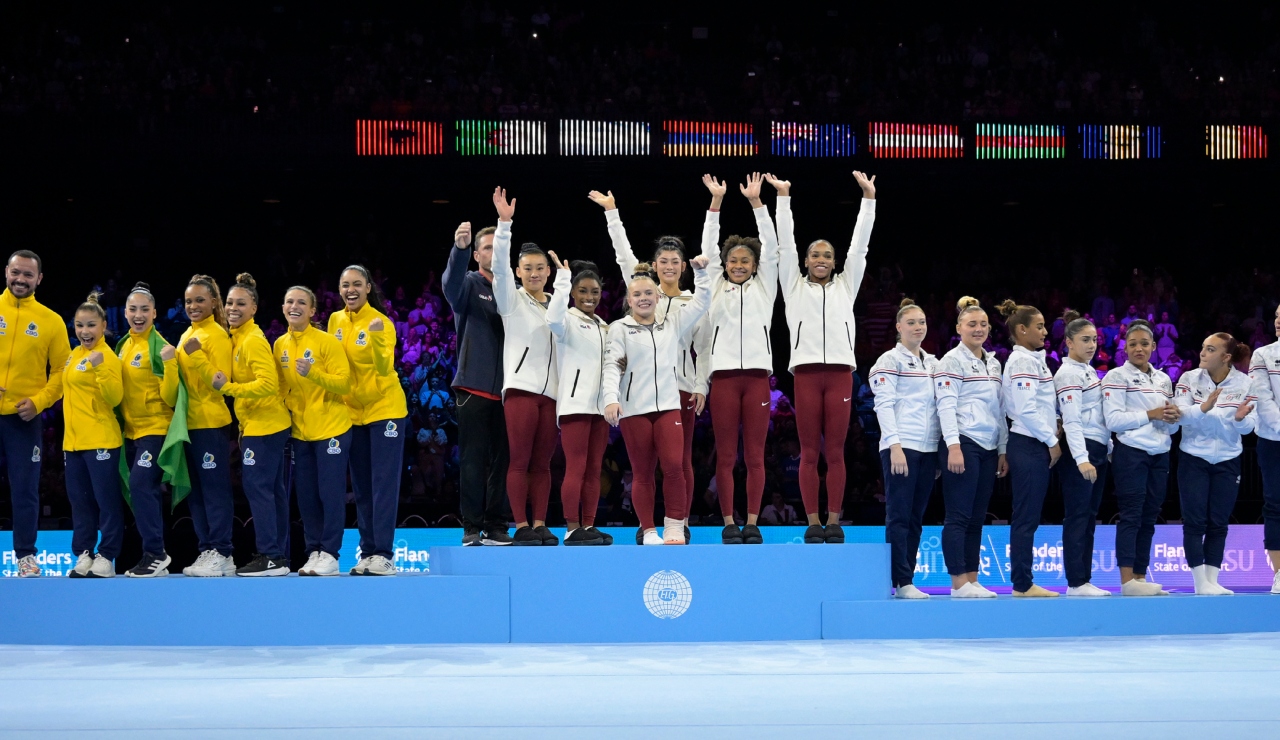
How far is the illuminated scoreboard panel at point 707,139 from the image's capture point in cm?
1650

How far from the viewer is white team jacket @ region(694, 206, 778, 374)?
6.68 meters

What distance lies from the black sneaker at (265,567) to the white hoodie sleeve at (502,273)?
1.96 meters

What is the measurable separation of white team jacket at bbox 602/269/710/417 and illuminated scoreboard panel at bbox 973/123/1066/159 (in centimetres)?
1148

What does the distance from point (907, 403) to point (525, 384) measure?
7.25 ft

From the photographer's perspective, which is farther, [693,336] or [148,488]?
[693,336]

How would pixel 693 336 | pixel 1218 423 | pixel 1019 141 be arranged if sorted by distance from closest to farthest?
pixel 693 336 < pixel 1218 423 < pixel 1019 141

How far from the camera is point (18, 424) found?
6902 millimetres

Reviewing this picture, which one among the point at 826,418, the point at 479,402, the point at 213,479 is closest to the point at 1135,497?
the point at 826,418

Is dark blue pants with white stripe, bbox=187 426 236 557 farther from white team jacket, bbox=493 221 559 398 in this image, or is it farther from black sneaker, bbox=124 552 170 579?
white team jacket, bbox=493 221 559 398

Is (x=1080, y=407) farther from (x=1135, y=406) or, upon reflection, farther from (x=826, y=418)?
(x=826, y=418)

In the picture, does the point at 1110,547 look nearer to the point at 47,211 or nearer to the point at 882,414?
the point at 882,414

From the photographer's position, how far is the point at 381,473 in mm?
6695

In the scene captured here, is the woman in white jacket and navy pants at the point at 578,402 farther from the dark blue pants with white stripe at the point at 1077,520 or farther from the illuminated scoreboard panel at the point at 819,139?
the illuminated scoreboard panel at the point at 819,139

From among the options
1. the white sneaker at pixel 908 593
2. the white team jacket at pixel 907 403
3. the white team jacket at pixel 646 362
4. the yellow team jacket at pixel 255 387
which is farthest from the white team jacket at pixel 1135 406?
the yellow team jacket at pixel 255 387
